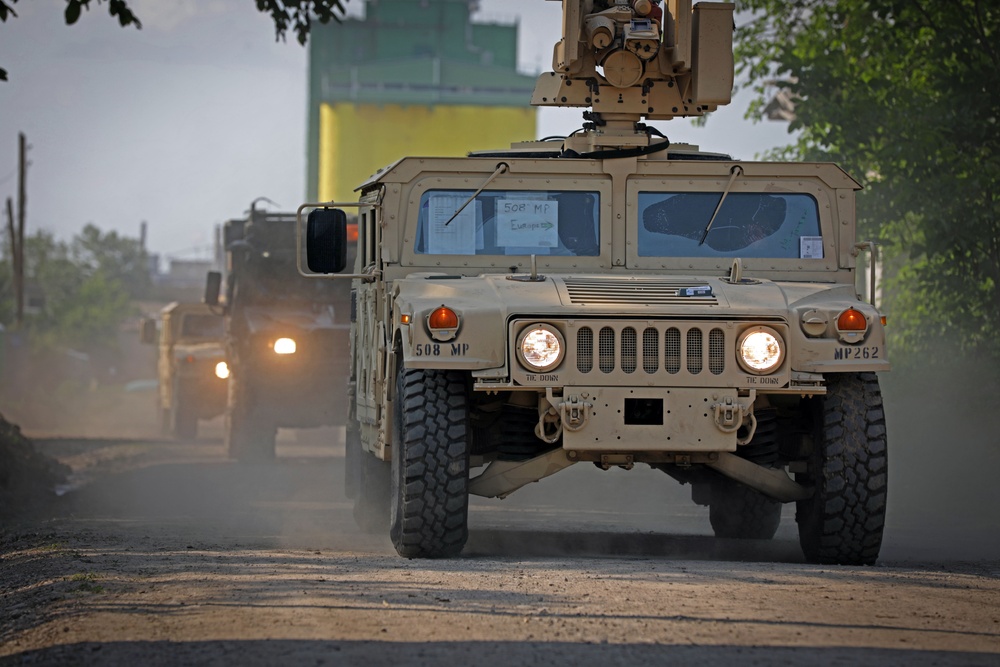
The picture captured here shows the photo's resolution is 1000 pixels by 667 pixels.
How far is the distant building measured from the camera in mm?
52562

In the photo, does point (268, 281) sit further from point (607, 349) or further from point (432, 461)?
point (607, 349)

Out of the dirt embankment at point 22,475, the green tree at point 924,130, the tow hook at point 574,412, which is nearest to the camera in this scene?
the tow hook at point 574,412

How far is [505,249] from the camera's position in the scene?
8672 mm

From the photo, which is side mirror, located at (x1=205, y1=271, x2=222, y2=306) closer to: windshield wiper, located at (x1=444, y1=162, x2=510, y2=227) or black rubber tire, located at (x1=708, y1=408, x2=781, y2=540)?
black rubber tire, located at (x1=708, y1=408, x2=781, y2=540)

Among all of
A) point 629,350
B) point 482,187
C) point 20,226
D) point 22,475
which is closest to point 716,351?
point 629,350

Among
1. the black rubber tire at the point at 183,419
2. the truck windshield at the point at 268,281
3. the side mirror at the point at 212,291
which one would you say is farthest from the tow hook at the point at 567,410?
the black rubber tire at the point at 183,419

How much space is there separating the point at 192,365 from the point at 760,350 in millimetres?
15451

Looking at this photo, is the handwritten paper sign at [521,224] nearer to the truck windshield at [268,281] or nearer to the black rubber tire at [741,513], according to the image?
the black rubber tire at [741,513]

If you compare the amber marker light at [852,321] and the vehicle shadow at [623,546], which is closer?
the amber marker light at [852,321]

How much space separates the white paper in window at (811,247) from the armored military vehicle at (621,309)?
11mm

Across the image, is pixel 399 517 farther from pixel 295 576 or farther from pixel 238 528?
pixel 238 528

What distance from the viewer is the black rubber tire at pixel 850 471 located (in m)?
7.77

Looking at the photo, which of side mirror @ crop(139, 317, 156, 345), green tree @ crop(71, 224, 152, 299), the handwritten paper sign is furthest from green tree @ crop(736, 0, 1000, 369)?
green tree @ crop(71, 224, 152, 299)

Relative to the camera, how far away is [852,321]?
768 cm
